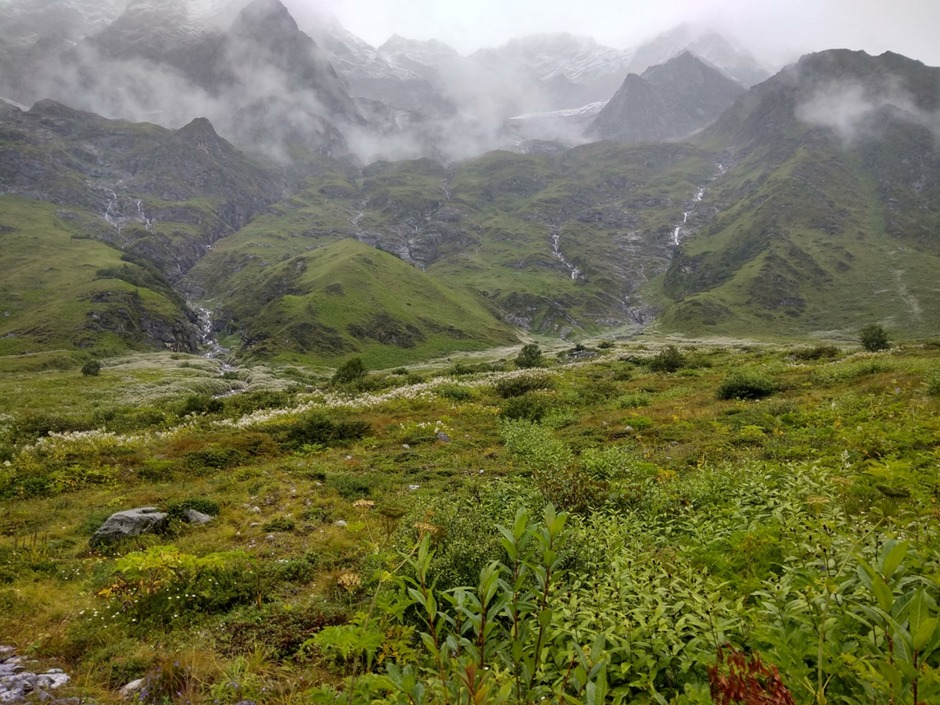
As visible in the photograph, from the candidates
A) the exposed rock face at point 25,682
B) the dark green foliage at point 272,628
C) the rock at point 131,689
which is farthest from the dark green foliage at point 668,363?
the exposed rock face at point 25,682

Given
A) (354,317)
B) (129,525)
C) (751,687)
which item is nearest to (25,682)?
(129,525)

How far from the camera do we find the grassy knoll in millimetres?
2881

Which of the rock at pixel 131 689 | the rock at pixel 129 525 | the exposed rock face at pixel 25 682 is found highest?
the exposed rock face at pixel 25 682

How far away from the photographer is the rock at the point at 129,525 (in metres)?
11.3

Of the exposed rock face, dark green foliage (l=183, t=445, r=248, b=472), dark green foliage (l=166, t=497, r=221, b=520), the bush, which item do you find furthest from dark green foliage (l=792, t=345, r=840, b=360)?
the exposed rock face

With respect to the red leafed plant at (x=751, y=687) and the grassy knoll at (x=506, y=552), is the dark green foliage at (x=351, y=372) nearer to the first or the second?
the grassy knoll at (x=506, y=552)

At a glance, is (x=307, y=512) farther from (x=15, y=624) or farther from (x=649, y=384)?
(x=649, y=384)

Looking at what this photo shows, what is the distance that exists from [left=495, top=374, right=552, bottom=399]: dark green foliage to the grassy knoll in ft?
21.2

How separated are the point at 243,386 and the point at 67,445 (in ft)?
188

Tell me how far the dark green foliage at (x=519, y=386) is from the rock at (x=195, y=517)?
2165cm

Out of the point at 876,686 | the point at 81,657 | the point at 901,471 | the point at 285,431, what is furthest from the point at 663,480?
the point at 285,431

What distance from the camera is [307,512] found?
43.0ft

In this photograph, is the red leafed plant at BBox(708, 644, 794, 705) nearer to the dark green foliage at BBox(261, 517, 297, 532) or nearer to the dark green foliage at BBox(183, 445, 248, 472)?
the dark green foliage at BBox(261, 517, 297, 532)

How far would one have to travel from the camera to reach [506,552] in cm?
730
